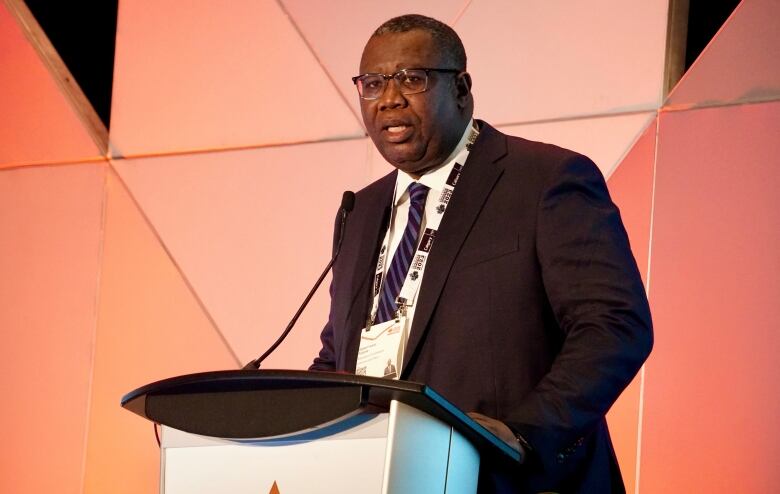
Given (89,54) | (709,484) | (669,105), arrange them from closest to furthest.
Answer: (709,484) → (669,105) → (89,54)

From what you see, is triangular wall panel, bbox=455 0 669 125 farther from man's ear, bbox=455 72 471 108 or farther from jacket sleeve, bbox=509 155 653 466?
jacket sleeve, bbox=509 155 653 466

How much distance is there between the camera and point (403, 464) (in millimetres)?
1767

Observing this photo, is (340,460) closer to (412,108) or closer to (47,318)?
(412,108)

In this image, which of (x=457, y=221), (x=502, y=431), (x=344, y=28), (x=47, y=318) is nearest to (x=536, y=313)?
(x=457, y=221)

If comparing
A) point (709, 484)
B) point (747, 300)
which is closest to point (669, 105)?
point (747, 300)

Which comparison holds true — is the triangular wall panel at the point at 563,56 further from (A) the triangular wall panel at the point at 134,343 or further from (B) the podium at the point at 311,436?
(B) the podium at the point at 311,436

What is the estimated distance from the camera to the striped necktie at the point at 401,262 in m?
2.63

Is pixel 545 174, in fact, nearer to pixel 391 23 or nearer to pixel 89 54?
pixel 391 23

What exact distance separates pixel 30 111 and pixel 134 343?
1.31 m

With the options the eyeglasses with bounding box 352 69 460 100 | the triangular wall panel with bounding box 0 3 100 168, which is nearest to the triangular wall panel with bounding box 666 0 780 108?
the eyeglasses with bounding box 352 69 460 100

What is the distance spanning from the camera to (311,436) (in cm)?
189

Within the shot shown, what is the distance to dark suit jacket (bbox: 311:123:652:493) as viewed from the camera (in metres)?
2.21

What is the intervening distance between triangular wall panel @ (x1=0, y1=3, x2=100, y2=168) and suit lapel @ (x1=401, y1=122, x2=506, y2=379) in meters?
2.91

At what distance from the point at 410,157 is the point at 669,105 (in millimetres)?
1354
